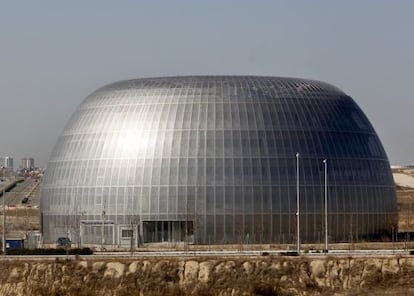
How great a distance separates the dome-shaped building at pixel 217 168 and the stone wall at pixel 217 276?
2679cm

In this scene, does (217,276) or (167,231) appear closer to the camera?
(217,276)

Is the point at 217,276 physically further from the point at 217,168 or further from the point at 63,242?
the point at 63,242

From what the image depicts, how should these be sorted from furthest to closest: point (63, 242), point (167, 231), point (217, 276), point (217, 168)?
point (167, 231) < point (217, 168) < point (63, 242) < point (217, 276)

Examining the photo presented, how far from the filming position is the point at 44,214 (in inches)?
5123

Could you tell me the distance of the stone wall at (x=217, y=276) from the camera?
8700cm

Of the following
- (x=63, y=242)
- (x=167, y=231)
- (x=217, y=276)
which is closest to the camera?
(x=217, y=276)

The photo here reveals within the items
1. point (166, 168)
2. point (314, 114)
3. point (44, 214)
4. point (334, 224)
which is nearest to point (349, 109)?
point (314, 114)

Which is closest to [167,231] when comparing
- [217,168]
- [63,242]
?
[217,168]

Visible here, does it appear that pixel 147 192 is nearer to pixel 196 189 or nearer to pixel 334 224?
pixel 196 189

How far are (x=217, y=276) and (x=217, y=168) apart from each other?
101 ft

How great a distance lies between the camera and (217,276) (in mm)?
88688

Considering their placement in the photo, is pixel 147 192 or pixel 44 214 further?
pixel 44 214

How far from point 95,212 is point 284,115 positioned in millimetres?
22202

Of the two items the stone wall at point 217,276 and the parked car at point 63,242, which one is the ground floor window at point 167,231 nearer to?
the parked car at point 63,242
